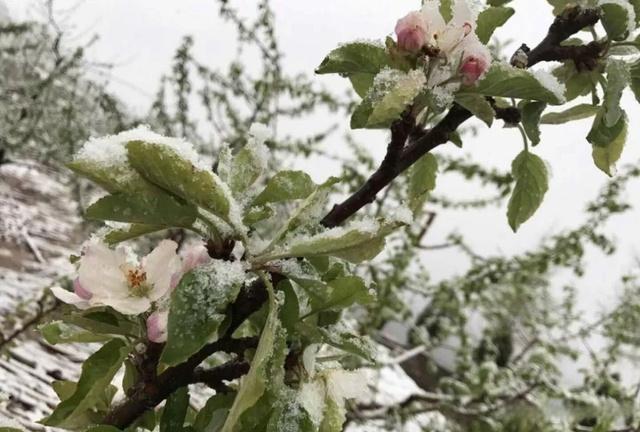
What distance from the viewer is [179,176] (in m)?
0.46

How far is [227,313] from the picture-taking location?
1.69 ft

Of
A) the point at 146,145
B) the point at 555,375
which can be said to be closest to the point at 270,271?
the point at 146,145

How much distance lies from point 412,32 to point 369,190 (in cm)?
14

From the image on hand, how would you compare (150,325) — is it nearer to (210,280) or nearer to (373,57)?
(210,280)

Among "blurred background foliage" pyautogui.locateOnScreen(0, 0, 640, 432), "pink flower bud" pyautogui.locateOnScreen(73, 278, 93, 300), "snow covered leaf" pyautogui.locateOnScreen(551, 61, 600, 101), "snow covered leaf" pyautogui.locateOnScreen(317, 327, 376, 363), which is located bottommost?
"pink flower bud" pyautogui.locateOnScreen(73, 278, 93, 300)

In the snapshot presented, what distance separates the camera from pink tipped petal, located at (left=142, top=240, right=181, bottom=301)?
0.54 m

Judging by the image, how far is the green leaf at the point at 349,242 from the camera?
0.47m

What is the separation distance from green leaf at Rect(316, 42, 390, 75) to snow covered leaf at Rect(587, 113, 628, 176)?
0.80ft

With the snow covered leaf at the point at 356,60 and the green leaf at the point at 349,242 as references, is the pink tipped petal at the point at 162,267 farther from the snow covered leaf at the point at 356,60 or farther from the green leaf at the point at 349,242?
the snow covered leaf at the point at 356,60

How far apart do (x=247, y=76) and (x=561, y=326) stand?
9.47 feet

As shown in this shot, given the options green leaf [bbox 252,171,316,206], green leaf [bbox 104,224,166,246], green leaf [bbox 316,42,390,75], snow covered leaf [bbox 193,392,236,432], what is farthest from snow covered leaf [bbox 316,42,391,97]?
snow covered leaf [bbox 193,392,236,432]

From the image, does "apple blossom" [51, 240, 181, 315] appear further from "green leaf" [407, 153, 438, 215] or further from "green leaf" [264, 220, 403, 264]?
"green leaf" [407, 153, 438, 215]

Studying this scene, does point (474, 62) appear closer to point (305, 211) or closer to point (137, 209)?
point (305, 211)

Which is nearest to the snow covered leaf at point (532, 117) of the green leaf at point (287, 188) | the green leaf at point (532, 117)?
the green leaf at point (532, 117)
